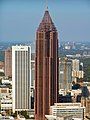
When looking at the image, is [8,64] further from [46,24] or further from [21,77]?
[46,24]

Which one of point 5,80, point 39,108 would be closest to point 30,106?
point 39,108

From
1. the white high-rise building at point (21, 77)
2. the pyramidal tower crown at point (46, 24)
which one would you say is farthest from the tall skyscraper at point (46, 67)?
the white high-rise building at point (21, 77)

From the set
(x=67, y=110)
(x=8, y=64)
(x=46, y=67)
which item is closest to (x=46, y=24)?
(x=46, y=67)

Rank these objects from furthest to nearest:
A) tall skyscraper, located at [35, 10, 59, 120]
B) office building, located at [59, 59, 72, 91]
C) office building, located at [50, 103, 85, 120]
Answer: office building, located at [59, 59, 72, 91]
tall skyscraper, located at [35, 10, 59, 120]
office building, located at [50, 103, 85, 120]

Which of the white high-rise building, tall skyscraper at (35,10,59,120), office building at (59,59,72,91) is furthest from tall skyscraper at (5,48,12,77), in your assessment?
office building at (59,59,72,91)

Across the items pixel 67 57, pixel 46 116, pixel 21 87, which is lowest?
pixel 46 116

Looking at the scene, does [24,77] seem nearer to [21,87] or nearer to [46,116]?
[21,87]

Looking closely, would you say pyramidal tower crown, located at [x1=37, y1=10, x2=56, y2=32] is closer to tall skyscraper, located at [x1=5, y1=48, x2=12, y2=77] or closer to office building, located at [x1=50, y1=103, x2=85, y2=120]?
tall skyscraper, located at [x1=5, y1=48, x2=12, y2=77]
